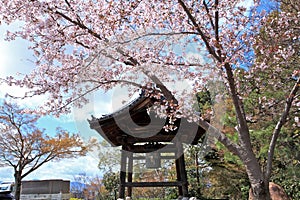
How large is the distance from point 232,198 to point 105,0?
28.1 feet

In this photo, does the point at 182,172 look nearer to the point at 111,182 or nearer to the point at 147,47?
the point at 147,47

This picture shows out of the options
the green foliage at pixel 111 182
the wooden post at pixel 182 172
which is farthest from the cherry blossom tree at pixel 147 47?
the green foliage at pixel 111 182

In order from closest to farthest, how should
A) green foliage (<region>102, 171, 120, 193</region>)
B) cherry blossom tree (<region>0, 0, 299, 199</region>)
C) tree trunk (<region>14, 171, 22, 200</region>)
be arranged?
1. cherry blossom tree (<region>0, 0, 299, 199</region>)
2. tree trunk (<region>14, 171, 22, 200</region>)
3. green foliage (<region>102, 171, 120, 193</region>)

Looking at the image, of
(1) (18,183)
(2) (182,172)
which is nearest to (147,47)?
(2) (182,172)

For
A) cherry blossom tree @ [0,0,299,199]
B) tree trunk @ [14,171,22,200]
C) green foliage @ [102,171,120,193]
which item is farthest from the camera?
green foliage @ [102,171,120,193]

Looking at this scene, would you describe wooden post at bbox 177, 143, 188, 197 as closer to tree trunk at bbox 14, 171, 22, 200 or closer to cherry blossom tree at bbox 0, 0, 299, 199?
cherry blossom tree at bbox 0, 0, 299, 199

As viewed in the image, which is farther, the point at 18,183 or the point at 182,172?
the point at 18,183

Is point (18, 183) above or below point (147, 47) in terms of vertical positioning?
below

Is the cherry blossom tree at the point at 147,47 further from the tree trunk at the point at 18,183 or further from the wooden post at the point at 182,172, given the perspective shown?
the tree trunk at the point at 18,183

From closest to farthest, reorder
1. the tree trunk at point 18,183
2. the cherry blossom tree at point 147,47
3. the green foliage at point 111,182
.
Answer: the cherry blossom tree at point 147,47
the tree trunk at point 18,183
the green foliage at point 111,182

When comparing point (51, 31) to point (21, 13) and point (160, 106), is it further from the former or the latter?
point (160, 106)

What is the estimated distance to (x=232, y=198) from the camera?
9.77 metres

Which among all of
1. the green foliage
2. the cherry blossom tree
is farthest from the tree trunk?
the cherry blossom tree

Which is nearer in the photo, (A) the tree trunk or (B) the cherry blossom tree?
(B) the cherry blossom tree
